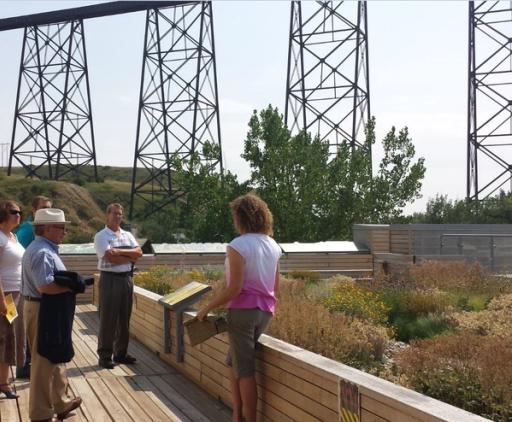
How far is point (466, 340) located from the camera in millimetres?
5176

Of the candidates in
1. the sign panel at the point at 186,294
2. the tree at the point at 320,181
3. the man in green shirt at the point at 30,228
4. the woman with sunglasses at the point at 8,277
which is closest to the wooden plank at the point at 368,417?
the sign panel at the point at 186,294

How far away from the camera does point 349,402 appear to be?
4.05 m

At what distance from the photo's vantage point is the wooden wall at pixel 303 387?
3.55 meters

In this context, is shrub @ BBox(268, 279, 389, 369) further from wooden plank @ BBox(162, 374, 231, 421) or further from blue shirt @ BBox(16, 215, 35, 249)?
blue shirt @ BBox(16, 215, 35, 249)

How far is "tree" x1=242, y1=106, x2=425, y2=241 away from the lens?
22.6 metres

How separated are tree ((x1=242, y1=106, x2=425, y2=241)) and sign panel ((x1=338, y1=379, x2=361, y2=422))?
18185 mm

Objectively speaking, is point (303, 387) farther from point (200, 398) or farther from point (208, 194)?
point (208, 194)

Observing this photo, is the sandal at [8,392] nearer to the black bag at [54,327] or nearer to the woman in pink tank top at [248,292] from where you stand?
the black bag at [54,327]

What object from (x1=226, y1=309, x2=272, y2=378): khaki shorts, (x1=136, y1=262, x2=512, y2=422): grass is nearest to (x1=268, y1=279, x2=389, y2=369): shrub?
(x1=136, y1=262, x2=512, y2=422): grass

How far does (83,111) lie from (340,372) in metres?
39.3

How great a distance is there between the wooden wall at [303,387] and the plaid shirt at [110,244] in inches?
36.1

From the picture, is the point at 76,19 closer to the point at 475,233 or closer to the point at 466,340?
the point at 475,233

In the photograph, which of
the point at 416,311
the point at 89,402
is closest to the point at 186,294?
the point at 89,402

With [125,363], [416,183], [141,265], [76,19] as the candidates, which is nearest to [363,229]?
[141,265]
